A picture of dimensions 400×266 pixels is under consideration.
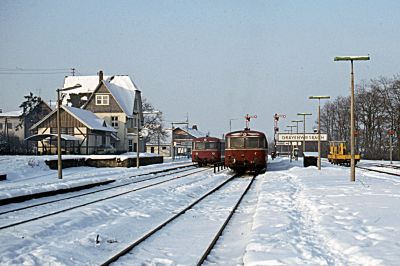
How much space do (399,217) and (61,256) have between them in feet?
23.9

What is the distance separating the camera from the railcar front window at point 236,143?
31.0 metres

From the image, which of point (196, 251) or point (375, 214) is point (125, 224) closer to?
point (196, 251)

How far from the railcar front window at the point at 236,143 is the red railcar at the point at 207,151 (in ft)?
37.1

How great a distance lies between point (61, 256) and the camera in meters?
8.04

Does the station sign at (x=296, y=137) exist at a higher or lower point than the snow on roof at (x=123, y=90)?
lower

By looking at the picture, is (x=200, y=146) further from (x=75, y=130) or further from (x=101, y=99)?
(x=101, y=99)

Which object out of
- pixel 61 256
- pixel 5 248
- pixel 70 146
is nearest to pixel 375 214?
pixel 61 256

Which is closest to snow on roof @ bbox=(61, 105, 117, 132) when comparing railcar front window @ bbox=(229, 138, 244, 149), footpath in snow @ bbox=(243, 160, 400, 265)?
railcar front window @ bbox=(229, 138, 244, 149)

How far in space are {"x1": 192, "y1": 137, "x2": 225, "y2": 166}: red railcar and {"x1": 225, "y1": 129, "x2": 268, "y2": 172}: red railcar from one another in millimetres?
11126

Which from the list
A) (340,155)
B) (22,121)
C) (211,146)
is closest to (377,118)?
(340,155)

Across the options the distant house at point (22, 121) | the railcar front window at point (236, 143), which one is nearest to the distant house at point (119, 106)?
the distant house at point (22, 121)

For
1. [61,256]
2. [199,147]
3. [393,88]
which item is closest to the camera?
[61,256]

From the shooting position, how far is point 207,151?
4278 cm

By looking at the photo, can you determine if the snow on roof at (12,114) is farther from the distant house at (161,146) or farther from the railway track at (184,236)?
the railway track at (184,236)
